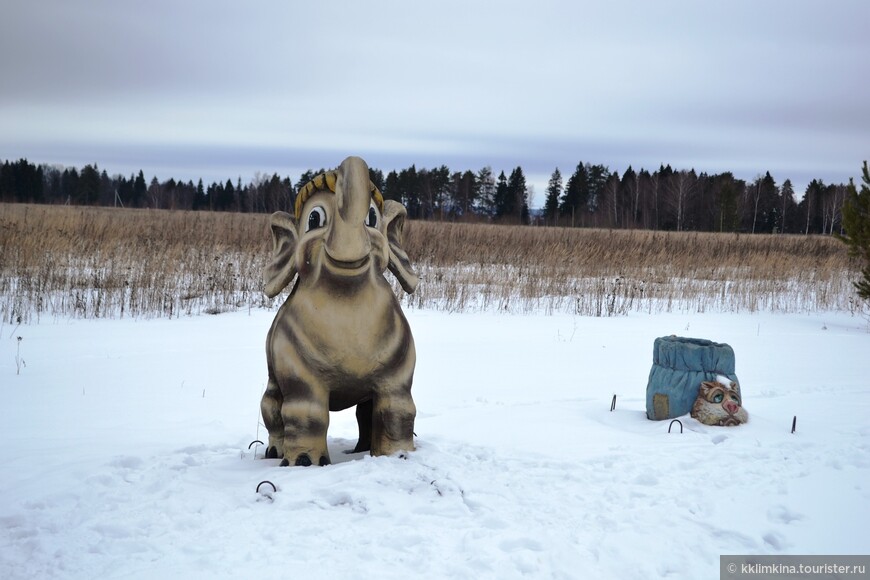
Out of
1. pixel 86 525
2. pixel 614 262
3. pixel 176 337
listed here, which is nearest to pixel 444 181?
pixel 614 262

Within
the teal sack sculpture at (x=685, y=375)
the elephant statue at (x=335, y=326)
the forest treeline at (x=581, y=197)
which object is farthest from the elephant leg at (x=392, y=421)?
the forest treeline at (x=581, y=197)

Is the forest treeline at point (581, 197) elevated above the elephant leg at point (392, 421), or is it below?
above

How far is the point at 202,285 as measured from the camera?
32.8 feet

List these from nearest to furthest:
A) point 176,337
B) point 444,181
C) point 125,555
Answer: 1. point 125,555
2. point 176,337
3. point 444,181

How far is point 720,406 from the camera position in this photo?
460 cm

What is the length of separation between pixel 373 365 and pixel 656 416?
7.75ft

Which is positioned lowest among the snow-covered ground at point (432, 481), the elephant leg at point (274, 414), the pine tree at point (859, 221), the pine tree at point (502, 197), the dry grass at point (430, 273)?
the snow-covered ground at point (432, 481)

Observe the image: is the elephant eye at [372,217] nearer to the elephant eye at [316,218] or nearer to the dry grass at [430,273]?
the elephant eye at [316,218]

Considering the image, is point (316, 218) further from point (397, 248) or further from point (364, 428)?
point (364, 428)

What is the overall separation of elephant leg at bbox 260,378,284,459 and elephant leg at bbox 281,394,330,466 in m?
0.21

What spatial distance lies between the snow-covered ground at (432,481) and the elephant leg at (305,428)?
0.10 meters

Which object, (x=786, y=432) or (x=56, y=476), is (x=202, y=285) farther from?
(x=786, y=432)

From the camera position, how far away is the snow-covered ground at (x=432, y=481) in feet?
8.66

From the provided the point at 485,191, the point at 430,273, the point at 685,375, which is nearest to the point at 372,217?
the point at 685,375
